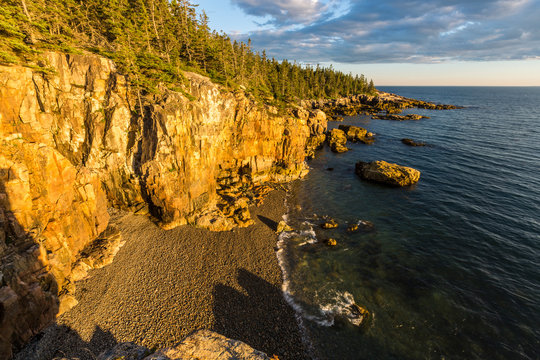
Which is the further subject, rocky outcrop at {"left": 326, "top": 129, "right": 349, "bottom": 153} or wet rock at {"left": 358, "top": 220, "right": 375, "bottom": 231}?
rocky outcrop at {"left": 326, "top": 129, "right": 349, "bottom": 153}

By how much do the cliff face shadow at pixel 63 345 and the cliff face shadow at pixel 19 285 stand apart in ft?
2.52

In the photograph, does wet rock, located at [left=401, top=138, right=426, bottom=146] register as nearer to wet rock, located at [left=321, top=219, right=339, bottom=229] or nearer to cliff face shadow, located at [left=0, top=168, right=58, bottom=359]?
wet rock, located at [left=321, top=219, right=339, bottom=229]

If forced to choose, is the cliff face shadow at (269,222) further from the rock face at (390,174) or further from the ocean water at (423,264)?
the rock face at (390,174)

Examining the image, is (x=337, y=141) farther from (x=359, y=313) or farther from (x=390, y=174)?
(x=359, y=313)

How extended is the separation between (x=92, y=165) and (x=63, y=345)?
71.1 feet

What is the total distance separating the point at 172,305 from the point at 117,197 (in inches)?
810

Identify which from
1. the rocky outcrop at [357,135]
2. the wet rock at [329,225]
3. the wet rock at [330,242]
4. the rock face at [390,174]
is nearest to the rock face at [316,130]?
the rocky outcrop at [357,135]

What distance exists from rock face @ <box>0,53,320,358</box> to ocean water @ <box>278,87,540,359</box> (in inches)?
555

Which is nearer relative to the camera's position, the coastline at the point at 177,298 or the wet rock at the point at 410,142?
the coastline at the point at 177,298

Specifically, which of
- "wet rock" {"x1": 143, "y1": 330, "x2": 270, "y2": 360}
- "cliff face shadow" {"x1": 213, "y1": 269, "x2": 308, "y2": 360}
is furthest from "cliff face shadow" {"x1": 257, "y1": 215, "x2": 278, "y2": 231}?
"wet rock" {"x1": 143, "y1": 330, "x2": 270, "y2": 360}

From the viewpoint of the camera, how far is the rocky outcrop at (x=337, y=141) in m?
66.8

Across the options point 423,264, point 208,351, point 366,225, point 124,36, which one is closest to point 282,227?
point 366,225

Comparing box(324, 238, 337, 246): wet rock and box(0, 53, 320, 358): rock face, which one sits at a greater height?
box(0, 53, 320, 358): rock face

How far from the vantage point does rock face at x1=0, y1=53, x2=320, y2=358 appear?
1836 cm
